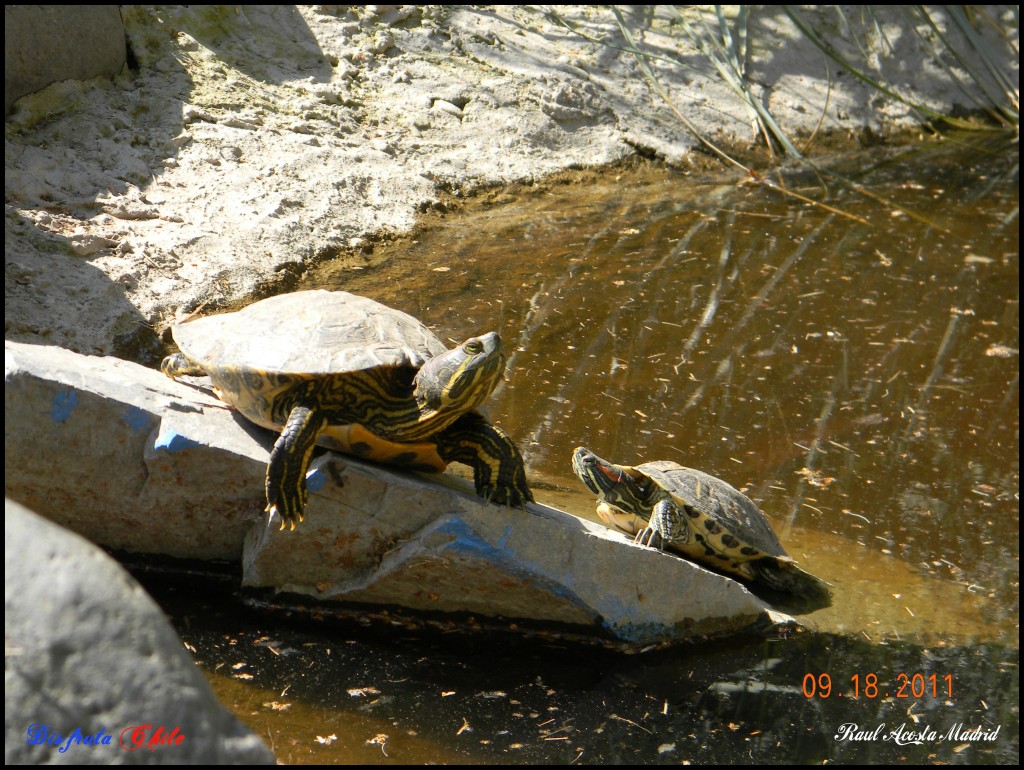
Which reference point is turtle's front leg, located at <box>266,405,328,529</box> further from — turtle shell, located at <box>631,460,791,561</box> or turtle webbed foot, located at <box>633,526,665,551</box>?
turtle shell, located at <box>631,460,791,561</box>

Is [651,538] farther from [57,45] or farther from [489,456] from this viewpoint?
[57,45]

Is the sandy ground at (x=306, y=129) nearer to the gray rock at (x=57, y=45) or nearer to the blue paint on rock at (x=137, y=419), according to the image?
the gray rock at (x=57, y=45)

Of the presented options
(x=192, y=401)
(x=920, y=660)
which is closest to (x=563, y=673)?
(x=920, y=660)

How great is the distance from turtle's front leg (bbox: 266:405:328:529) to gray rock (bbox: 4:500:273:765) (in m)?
1.12

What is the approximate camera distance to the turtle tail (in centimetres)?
433

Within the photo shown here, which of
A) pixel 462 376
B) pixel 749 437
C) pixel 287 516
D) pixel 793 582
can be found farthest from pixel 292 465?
pixel 749 437

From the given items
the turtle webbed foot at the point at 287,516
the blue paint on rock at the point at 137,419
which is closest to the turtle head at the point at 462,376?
the turtle webbed foot at the point at 287,516

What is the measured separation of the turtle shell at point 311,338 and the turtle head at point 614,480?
39.0 inches

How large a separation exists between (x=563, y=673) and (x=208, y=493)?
57.2 inches

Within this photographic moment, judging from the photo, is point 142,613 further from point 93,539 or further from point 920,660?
point 920,660

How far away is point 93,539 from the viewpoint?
3715mm

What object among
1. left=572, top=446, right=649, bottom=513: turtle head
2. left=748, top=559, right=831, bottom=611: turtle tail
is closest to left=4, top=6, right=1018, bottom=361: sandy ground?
left=572, top=446, right=649, bottom=513: turtle head

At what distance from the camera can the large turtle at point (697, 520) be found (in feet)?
14.0

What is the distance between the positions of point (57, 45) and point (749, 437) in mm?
5504
